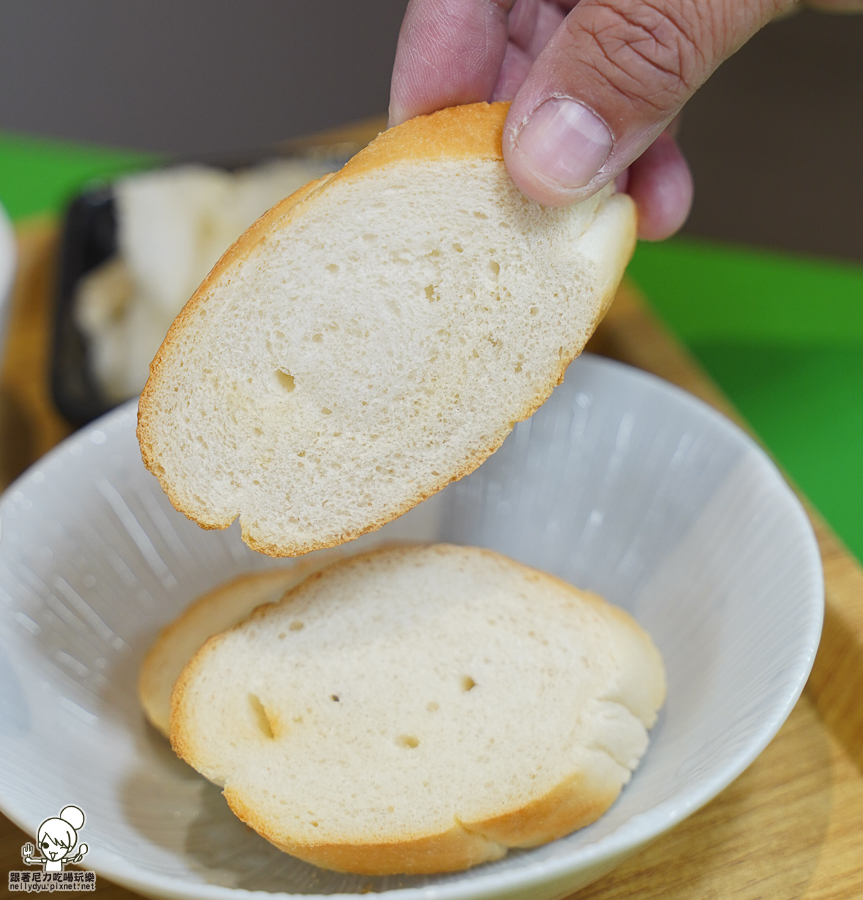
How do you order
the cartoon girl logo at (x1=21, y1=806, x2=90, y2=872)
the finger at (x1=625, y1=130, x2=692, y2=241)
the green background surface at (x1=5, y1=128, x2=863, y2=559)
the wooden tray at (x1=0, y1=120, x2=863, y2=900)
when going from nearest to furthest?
the cartoon girl logo at (x1=21, y1=806, x2=90, y2=872) < the wooden tray at (x1=0, y1=120, x2=863, y2=900) < the finger at (x1=625, y1=130, x2=692, y2=241) < the green background surface at (x1=5, y1=128, x2=863, y2=559)

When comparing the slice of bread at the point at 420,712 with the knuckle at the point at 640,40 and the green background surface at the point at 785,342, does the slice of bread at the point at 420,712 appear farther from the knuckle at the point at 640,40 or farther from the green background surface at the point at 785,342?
the green background surface at the point at 785,342

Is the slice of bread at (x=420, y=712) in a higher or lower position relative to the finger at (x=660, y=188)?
lower

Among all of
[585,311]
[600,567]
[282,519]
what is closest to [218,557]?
[282,519]

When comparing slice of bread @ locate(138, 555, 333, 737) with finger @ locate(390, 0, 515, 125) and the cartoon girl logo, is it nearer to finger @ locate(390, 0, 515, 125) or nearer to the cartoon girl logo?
the cartoon girl logo

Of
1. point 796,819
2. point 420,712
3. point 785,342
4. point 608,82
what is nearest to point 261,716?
point 420,712

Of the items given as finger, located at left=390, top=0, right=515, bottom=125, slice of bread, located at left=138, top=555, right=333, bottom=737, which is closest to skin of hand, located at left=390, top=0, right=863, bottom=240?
finger, located at left=390, top=0, right=515, bottom=125

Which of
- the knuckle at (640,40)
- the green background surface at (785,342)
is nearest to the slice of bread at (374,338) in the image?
the knuckle at (640,40)
